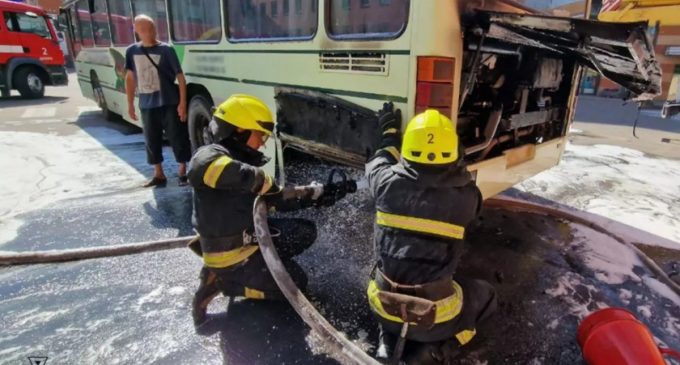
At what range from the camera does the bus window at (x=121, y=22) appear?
5.49 metres

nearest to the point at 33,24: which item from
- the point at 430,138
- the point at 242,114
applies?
the point at 242,114

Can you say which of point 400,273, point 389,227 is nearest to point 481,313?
point 400,273

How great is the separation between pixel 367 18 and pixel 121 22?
4789 millimetres

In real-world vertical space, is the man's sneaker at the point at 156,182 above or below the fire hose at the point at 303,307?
below

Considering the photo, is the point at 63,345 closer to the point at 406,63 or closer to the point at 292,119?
the point at 292,119

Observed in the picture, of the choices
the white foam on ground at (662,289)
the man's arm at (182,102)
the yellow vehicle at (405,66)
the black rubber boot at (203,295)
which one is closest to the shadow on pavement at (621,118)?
the yellow vehicle at (405,66)

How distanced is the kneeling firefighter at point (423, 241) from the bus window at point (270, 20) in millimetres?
1469

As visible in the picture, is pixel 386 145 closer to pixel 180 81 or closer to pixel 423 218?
pixel 423 218

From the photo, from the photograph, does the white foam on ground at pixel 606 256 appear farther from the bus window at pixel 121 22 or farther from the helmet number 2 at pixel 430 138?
the bus window at pixel 121 22

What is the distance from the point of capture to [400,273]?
193 cm

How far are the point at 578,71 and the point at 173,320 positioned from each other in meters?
4.06

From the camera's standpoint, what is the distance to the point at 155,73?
13.8 ft

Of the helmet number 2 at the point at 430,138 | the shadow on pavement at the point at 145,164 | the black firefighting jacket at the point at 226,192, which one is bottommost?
the shadow on pavement at the point at 145,164

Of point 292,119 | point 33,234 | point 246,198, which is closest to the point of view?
point 246,198
